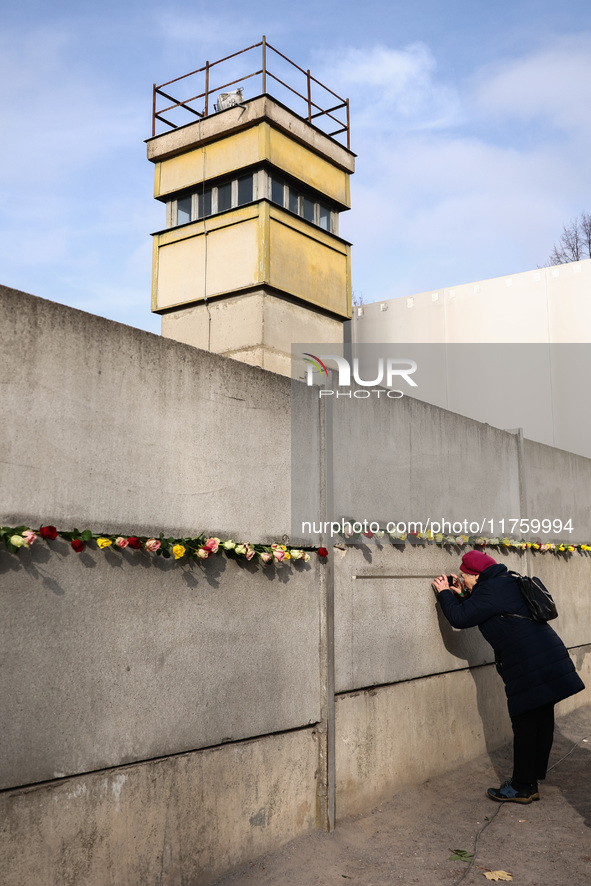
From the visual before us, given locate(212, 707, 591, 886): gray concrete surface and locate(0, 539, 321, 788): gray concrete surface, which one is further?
locate(212, 707, 591, 886): gray concrete surface

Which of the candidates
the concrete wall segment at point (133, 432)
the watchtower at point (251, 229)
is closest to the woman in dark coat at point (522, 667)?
the concrete wall segment at point (133, 432)

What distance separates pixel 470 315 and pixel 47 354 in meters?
11.7

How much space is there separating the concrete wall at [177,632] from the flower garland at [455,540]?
0.11 meters

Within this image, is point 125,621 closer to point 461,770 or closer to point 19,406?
point 19,406

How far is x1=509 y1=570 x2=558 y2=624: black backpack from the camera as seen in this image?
5125 mm

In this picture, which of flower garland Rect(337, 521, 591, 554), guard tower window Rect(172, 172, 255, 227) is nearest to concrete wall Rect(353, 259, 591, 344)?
guard tower window Rect(172, 172, 255, 227)

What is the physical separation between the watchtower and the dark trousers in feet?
24.6

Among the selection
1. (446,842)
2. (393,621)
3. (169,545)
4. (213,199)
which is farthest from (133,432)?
(213,199)

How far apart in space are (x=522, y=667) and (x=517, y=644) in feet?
0.51

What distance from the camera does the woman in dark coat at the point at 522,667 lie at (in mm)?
5082

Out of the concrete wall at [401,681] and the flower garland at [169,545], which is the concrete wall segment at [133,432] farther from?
the concrete wall at [401,681]

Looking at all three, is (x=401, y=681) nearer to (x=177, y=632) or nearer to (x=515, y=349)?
(x=177, y=632)

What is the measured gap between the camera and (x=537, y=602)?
→ 5.16 metres

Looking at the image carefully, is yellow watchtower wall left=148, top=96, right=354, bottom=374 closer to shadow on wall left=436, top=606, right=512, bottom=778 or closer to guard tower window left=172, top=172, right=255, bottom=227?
guard tower window left=172, top=172, right=255, bottom=227
